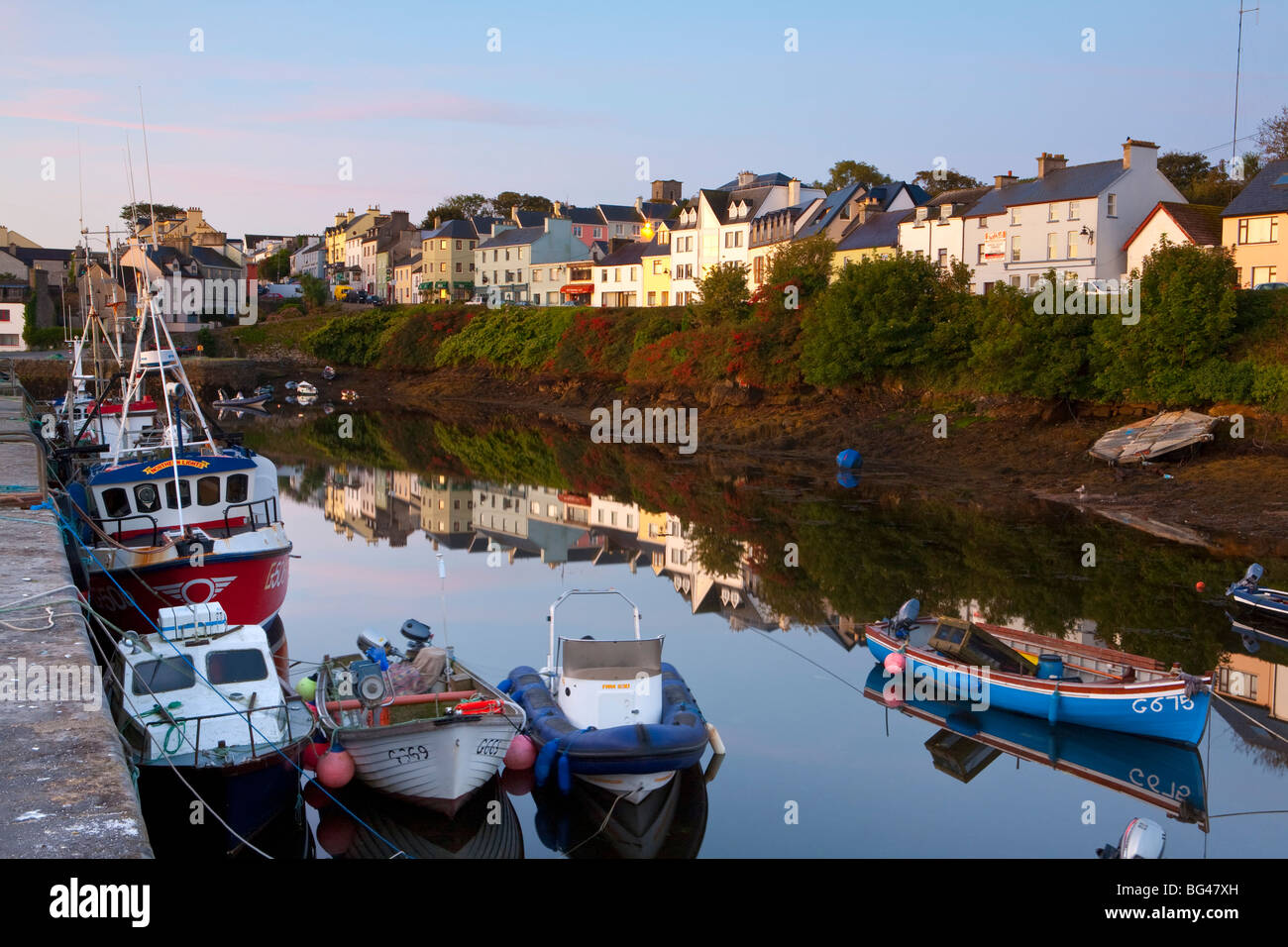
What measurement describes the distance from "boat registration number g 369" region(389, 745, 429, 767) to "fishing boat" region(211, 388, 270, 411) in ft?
242

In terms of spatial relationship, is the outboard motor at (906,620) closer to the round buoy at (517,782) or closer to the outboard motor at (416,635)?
the round buoy at (517,782)

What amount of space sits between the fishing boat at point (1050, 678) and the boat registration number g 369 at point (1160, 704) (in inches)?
0.6

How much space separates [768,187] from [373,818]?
233ft

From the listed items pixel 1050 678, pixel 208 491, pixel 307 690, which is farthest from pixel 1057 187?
pixel 307 690

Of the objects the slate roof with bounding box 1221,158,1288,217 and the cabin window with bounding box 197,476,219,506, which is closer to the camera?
the cabin window with bounding box 197,476,219,506

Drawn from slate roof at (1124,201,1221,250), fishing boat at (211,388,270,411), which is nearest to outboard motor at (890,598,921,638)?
slate roof at (1124,201,1221,250)

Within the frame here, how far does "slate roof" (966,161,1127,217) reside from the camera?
180 ft

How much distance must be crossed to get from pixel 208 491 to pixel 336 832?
11.2m

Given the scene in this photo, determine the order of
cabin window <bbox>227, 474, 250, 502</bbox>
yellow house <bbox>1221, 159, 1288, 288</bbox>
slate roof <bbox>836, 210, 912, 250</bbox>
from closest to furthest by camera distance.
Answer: cabin window <bbox>227, 474, 250, 502</bbox> < yellow house <bbox>1221, 159, 1288, 288</bbox> < slate roof <bbox>836, 210, 912, 250</bbox>

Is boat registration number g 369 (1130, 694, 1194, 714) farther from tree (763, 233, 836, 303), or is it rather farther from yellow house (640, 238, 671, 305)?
yellow house (640, 238, 671, 305)

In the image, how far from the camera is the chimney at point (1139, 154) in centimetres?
5466

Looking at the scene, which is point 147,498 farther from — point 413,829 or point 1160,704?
point 1160,704
